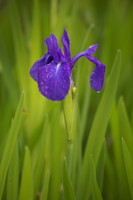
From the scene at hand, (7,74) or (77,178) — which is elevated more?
(7,74)

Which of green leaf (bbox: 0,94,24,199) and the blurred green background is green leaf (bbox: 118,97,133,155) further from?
green leaf (bbox: 0,94,24,199)

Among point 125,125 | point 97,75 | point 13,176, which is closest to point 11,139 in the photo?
point 13,176

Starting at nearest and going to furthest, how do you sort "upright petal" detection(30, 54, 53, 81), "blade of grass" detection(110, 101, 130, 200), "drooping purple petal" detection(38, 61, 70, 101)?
"drooping purple petal" detection(38, 61, 70, 101) < "upright petal" detection(30, 54, 53, 81) < "blade of grass" detection(110, 101, 130, 200)

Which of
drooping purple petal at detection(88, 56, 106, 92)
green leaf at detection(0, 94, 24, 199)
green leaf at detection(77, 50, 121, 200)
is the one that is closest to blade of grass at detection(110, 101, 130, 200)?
green leaf at detection(77, 50, 121, 200)

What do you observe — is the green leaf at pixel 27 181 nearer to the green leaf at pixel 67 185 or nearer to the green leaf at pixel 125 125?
the green leaf at pixel 67 185

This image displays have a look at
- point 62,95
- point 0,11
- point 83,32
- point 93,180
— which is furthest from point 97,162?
point 0,11

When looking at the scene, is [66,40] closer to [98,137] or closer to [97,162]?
[98,137]
